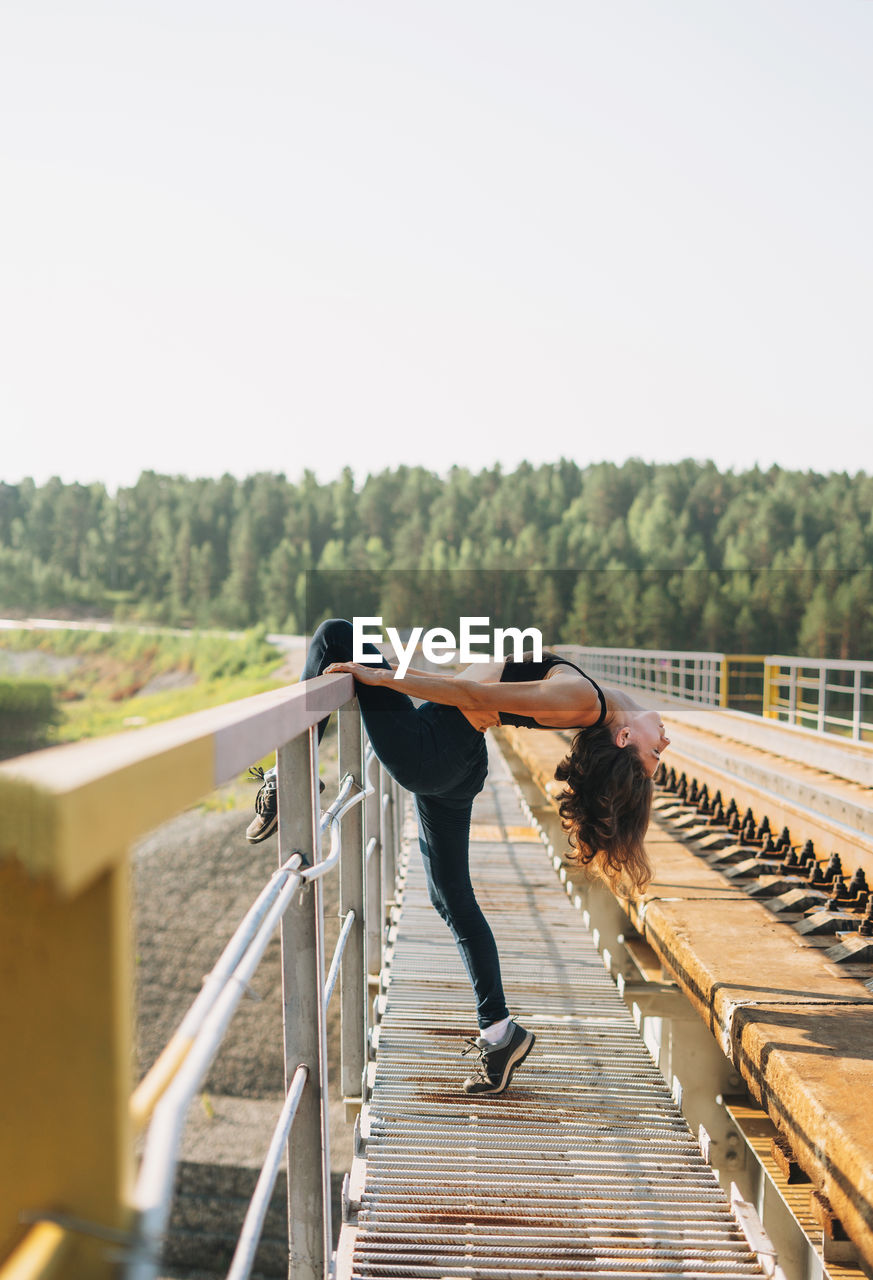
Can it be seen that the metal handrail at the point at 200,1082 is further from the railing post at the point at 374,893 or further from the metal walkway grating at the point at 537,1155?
the railing post at the point at 374,893

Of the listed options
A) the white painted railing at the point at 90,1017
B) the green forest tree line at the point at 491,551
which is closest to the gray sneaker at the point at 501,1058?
the white painted railing at the point at 90,1017

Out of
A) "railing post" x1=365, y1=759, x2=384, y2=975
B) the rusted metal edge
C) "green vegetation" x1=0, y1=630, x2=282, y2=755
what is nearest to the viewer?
the rusted metal edge

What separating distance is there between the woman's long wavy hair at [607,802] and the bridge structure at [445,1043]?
1.24 feet

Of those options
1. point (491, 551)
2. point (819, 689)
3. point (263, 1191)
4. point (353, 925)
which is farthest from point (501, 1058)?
point (491, 551)

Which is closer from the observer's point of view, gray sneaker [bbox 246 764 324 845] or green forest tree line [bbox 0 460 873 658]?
gray sneaker [bbox 246 764 324 845]

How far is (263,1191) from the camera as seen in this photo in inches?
48.8

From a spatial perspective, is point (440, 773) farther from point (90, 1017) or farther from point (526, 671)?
point (90, 1017)

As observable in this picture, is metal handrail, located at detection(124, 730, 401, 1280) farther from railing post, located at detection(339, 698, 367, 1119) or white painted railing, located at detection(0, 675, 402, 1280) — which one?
railing post, located at detection(339, 698, 367, 1119)

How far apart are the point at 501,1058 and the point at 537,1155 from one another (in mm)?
301

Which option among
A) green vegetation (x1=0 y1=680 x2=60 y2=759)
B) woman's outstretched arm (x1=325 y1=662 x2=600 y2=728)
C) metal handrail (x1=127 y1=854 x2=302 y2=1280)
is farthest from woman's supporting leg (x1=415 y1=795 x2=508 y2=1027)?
green vegetation (x1=0 y1=680 x2=60 y2=759)

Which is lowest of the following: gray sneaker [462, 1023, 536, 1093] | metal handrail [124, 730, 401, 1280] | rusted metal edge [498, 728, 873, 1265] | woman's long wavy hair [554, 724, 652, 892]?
gray sneaker [462, 1023, 536, 1093]

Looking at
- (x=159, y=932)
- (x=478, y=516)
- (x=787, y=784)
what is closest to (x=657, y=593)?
(x=478, y=516)

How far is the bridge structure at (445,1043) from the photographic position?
0.46m

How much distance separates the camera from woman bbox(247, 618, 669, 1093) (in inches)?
87.4
